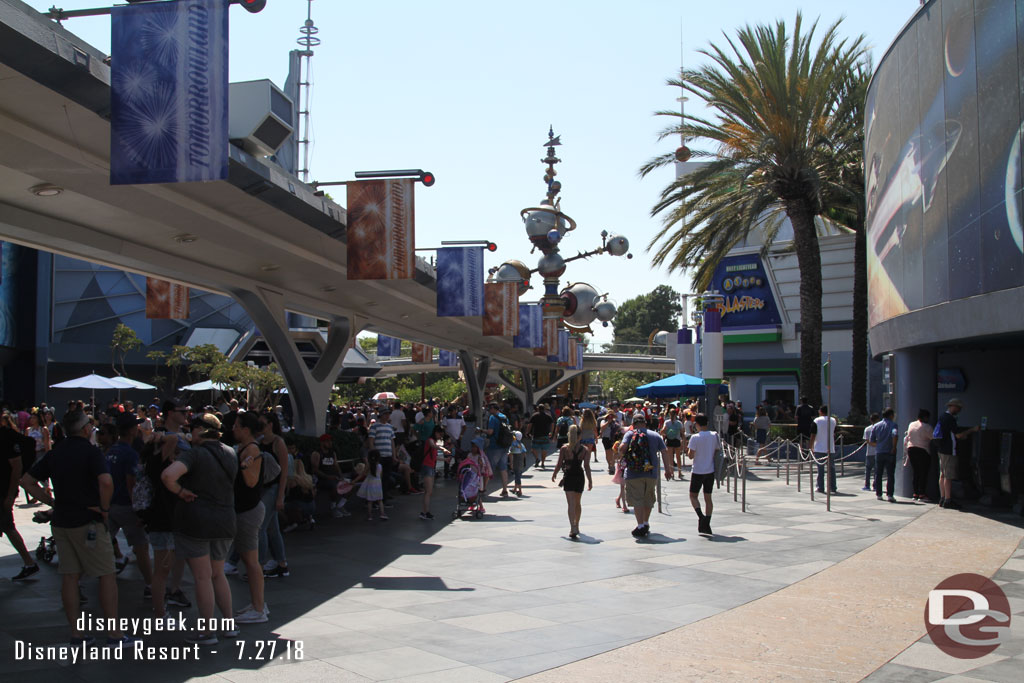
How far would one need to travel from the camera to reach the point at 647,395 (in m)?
29.2

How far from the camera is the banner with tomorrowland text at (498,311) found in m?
24.8

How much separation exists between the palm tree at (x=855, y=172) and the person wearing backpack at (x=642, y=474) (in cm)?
1370

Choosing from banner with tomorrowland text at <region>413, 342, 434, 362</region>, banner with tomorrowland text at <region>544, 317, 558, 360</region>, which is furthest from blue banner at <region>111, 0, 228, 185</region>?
banner with tomorrowland text at <region>413, 342, 434, 362</region>

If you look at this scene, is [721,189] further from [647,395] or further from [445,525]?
[445,525]

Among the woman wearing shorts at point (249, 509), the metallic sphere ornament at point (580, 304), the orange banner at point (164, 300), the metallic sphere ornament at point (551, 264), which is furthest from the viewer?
the metallic sphere ornament at point (580, 304)

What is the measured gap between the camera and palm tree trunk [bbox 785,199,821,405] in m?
24.6

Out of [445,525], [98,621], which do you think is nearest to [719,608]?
[98,621]

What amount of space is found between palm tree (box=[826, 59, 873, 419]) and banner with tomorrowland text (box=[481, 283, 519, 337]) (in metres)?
9.30

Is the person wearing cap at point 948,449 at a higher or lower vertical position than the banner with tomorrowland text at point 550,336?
lower

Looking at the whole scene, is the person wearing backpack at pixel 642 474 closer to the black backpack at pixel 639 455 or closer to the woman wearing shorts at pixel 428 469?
the black backpack at pixel 639 455

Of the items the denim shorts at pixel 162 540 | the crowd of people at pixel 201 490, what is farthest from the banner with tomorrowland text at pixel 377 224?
the denim shorts at pixel 162 540

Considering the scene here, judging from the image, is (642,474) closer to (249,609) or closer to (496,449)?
(496,449)

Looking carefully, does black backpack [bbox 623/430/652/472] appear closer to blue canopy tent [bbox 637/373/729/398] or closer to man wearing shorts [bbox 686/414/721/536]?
man wearing shorts [bbox 686/414/721/536]

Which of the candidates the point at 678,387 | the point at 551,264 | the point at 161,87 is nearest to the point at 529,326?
the point at 551,264
